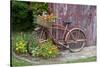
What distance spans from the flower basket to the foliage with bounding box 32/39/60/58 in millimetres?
156

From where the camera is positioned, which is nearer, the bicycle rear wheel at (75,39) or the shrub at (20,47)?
the shrub at (20,47)

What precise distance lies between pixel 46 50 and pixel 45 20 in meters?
0.29

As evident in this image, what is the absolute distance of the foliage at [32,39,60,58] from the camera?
6.05ft

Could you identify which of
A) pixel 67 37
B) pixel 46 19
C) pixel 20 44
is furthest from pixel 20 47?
pixel 67 37

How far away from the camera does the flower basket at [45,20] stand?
1847 mm

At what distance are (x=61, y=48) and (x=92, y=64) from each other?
0.40 metres

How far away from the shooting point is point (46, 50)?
187 centimetres

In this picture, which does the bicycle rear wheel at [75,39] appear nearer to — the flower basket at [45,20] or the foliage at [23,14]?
the flower basket at [45,20]

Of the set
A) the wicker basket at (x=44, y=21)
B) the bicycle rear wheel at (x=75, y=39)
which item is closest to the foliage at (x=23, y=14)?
the wicker basket at (x=44, y=21)

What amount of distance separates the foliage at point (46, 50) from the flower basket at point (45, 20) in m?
0.16

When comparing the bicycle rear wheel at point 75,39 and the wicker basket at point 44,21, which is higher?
the wicker basket at point 44,21

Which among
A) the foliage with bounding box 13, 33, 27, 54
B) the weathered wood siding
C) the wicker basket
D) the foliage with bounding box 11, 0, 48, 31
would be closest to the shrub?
the foliage with bounding box 13, 33, 27, 54

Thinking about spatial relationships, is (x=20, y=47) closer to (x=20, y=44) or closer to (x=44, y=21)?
(x=20, y=44)
